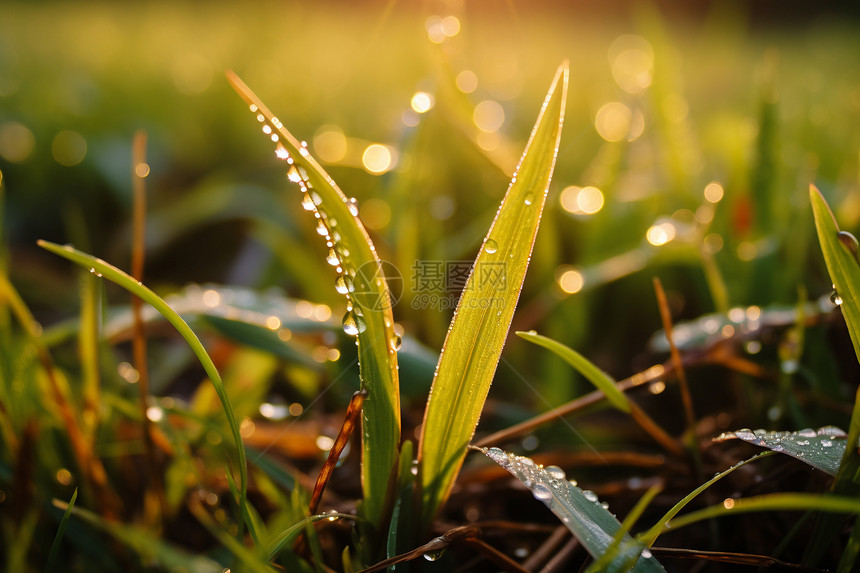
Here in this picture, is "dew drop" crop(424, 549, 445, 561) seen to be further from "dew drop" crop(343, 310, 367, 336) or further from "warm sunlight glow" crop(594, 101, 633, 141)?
"warm sunlight glow" crop(594, 101, 633, 141)

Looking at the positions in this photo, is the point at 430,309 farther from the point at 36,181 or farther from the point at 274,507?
the point at 36,181

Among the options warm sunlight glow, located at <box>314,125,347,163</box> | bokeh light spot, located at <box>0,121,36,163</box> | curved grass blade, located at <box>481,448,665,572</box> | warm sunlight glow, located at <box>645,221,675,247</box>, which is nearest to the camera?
curved grass blade, located at <box>481,448,665,572</box>

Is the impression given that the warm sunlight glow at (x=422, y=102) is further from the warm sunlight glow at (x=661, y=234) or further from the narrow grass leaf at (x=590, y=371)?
the narrow grass leaf at (x=590, y=371)

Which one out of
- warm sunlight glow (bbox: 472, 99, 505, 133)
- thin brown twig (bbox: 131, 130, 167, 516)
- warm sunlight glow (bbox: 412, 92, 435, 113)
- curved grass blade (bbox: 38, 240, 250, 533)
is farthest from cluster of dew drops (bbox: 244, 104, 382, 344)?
warm sunlight glow (bbox: 472, 99, 505, 133)

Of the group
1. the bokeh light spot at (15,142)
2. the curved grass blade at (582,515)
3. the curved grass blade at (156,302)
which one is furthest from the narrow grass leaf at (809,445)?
the bokeh light spot at (15,142)

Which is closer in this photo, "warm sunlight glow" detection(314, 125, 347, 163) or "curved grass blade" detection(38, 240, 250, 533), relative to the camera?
"curved grass blade" detection(38, 240, 250, 533)

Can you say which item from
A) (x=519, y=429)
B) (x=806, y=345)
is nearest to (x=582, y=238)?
(x=806, y=345)
